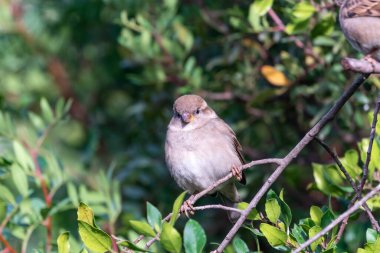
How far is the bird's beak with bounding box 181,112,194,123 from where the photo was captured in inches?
155

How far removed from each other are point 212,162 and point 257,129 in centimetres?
136

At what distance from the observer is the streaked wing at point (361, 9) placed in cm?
316

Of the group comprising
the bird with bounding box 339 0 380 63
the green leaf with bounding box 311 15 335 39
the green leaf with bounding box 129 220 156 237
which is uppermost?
the bird with bounding box 339 0 380 63

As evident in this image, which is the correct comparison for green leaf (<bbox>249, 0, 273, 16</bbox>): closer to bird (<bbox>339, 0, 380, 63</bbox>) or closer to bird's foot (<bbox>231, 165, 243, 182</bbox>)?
bird (<bbox>339, 0, 380, 63</bbox>)

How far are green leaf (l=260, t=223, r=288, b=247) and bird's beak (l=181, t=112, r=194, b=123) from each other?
4.68 feet

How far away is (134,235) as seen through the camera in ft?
12.2

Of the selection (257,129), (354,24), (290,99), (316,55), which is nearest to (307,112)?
(290,99)

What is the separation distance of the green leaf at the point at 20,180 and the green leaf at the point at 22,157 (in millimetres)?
75

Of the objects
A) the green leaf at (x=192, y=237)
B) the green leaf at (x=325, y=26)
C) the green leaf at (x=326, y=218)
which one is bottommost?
the green leaf at (x=326, y=218)

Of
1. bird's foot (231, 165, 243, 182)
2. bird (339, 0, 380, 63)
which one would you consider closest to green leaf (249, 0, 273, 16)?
bird (339, 0, 380, 63)

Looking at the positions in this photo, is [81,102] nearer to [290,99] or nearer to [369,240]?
[290,99]

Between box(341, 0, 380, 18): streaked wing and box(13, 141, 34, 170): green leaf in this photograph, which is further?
box(13, 141, 34, 170): green leaf

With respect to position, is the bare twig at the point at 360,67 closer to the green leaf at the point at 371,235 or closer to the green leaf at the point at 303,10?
the green leaf at the point at 371,235

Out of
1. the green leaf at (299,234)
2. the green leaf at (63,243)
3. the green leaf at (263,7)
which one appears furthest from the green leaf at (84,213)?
the green leaf at (263,7)
